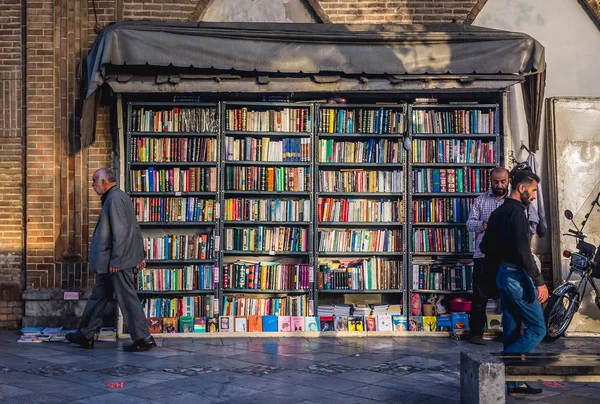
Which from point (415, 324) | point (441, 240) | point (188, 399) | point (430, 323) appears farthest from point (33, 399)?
point (441, 240)

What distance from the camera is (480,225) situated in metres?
9.27

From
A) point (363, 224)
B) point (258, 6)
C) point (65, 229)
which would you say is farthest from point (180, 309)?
point (258, 6)

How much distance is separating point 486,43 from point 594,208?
2.62 meters

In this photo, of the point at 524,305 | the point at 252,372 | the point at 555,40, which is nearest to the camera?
the point at 524,305

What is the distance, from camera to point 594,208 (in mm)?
10266

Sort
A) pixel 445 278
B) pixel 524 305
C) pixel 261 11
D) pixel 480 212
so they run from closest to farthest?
1. pixel 524 305
2. pixel 480 212
3. pixel 445 278
4. pixel 261 11

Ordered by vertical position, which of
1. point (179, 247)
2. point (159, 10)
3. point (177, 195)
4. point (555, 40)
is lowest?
point (179, 247)

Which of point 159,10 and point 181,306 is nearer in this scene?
point 181,306

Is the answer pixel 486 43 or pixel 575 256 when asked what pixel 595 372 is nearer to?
pixel 575 256

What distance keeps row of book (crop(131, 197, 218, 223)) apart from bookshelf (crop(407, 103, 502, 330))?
2491 millimetres

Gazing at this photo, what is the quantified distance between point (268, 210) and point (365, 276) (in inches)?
56.8

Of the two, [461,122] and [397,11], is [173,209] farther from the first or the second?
[397,11]

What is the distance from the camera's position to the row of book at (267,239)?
32.6 ft

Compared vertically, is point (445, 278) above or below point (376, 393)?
above
